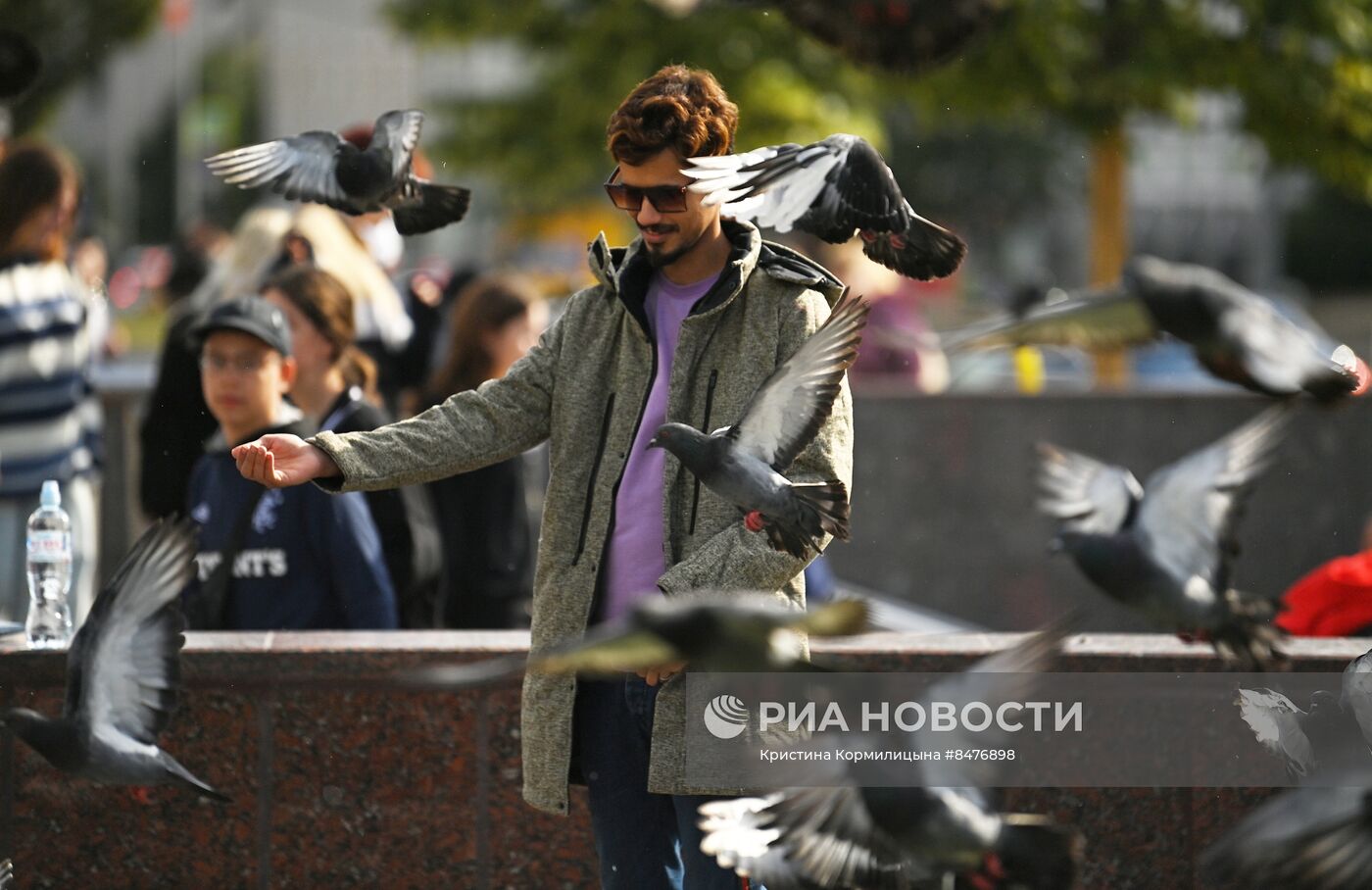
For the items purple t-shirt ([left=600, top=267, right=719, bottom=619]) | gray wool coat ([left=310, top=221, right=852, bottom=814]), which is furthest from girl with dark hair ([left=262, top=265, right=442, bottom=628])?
purple t-shirt ([left=600, top=267, right=719, bottom=619])

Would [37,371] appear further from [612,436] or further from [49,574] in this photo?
[612,436]

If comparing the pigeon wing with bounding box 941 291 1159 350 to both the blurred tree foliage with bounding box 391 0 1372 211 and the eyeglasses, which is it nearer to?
the eyeglasses

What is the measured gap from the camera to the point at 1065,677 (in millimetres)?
4590

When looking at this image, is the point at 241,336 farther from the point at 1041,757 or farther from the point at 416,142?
the point at 1041,757

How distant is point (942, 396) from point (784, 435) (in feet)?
23.6

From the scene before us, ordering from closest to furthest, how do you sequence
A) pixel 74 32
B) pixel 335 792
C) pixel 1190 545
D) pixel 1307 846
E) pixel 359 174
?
pixel 1307 846
pixel 1190 545
pixel 359 174
pixel 335 792
pixel 74 32

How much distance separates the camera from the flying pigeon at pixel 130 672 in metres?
4.28

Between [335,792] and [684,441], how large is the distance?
2049mm

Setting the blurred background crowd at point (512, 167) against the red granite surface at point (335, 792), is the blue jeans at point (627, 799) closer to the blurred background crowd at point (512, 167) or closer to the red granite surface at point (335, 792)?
the blurred background crowd at point (512, 167)

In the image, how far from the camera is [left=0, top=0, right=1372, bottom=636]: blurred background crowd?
614cm

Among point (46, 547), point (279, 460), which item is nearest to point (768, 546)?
point (279, 460)

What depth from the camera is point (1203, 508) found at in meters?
3.45

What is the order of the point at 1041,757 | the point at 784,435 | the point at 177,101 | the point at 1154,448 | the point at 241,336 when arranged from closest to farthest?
1. the point at 784,435
2. the point at 1041,757
3. the point at 241,336
4. the point at 1154,448
5. the point at 177,101

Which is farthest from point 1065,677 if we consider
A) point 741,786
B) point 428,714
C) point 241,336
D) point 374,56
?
point 374,56
